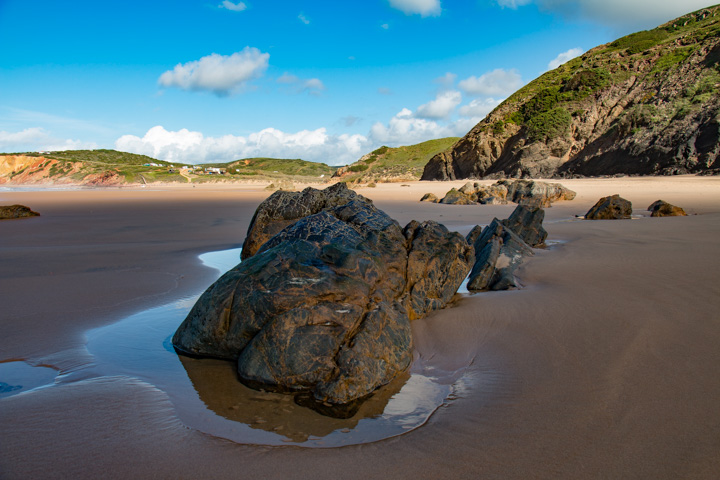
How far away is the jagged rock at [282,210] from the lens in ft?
22.8

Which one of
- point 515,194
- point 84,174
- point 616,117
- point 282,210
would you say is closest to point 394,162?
point 616,117

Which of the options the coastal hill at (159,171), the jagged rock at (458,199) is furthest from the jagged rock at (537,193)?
the coastal hill at (159,171)

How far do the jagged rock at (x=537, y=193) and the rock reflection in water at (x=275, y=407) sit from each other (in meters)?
14.9

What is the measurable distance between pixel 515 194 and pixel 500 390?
1648 cm

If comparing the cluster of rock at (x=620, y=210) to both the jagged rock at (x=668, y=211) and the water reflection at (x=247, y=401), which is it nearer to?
the jagged rock at (x=668, y=211)

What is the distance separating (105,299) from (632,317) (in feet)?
16.7

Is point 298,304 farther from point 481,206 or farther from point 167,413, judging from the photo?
point 481,206

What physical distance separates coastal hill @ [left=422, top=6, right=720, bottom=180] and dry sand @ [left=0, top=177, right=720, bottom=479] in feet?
75.5

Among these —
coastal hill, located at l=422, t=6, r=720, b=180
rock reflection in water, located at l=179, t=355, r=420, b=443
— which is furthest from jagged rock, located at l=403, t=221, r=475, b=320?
coastal hill, located at l=422, t=6, r=720, b=180

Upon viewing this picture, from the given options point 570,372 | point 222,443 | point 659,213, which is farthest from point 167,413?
point 659,213

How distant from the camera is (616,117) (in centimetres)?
3053

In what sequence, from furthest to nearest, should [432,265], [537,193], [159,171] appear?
[159,171]
[537,193]
[432,265]

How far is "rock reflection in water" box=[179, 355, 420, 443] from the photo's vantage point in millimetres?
2309

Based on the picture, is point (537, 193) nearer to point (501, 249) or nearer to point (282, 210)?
point (501, 249)
